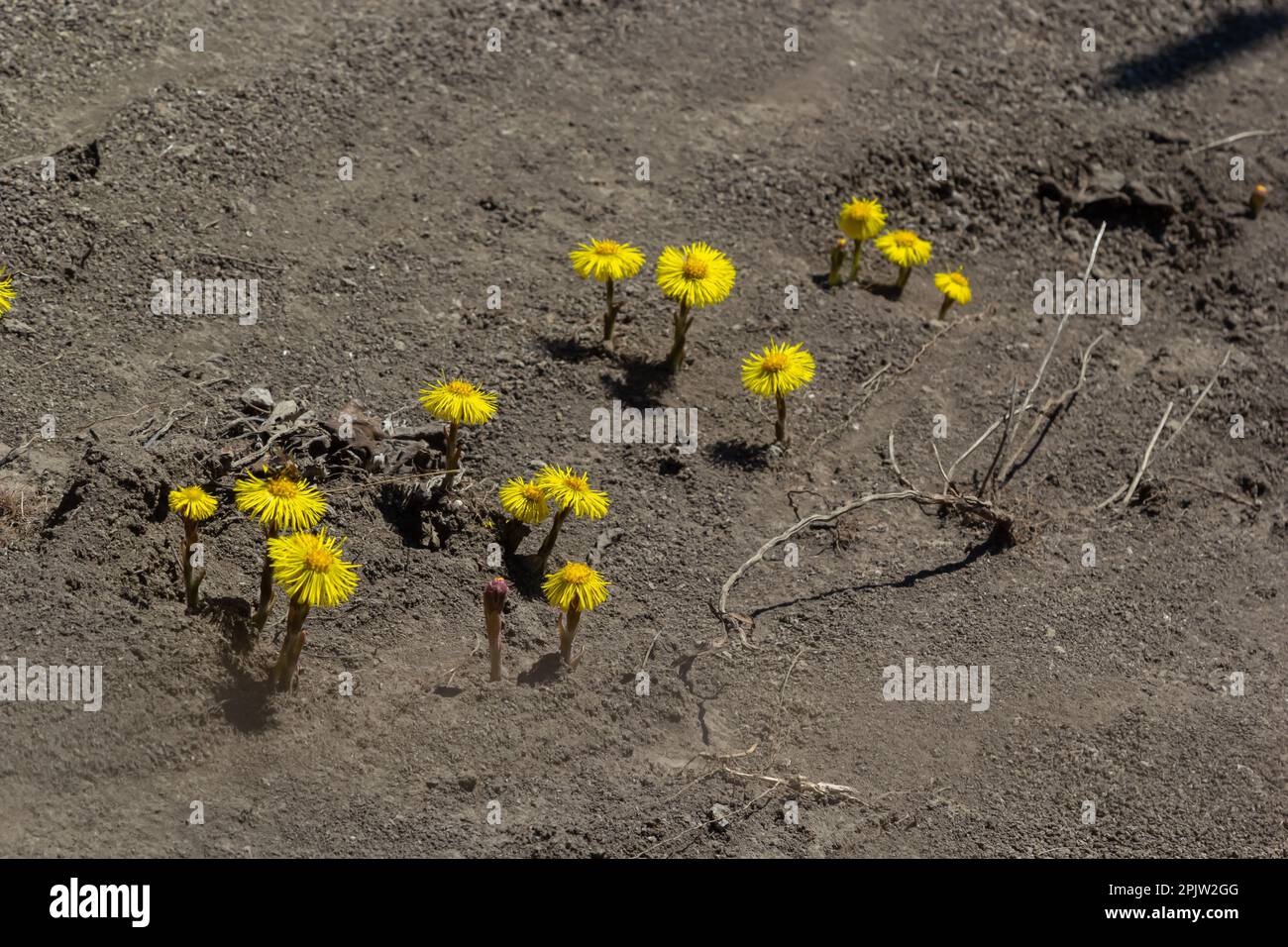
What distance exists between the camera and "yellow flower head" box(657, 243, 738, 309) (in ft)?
19.0

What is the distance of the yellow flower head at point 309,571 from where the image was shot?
4.06m

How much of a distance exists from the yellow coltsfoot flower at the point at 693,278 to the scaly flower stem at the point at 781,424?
0.53 meters

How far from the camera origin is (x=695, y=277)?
228 inches

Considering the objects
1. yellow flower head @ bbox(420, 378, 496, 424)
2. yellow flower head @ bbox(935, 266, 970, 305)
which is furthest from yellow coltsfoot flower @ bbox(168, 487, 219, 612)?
yellow flower head @ bbox(935, 266, 970, 305)

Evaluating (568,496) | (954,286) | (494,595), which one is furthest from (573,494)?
(954,286)

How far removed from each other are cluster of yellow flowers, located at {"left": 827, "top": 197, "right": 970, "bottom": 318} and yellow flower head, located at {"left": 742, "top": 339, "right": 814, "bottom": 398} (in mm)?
1082

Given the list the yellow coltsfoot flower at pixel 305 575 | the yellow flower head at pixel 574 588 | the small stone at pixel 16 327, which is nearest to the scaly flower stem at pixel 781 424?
the yellow flower head at pixel 574 588

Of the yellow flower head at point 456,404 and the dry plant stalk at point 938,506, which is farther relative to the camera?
the dry plant stalk at point 938,506

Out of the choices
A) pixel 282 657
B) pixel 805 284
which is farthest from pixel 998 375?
pixel 282 657

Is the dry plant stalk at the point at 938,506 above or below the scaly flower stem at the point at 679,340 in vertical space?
below

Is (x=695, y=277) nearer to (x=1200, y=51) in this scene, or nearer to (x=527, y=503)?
(x=527, y=503)

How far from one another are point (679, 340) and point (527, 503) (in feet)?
4.78

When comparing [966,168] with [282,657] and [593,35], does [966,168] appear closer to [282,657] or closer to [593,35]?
[593,35]

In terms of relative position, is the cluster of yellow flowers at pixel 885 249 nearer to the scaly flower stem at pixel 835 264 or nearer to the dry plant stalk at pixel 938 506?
the scaly flower stem at pixel 835 264
